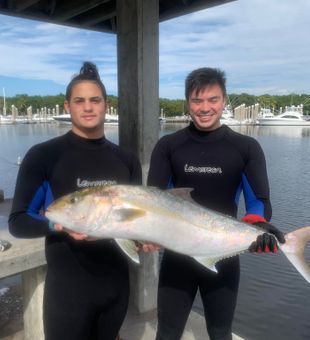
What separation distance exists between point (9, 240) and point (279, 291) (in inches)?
258

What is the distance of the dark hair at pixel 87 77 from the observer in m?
3.09

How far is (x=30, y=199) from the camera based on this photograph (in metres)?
2.94

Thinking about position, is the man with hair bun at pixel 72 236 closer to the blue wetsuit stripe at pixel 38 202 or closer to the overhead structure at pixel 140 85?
the blue wetsuit stripe at pixel 38 202

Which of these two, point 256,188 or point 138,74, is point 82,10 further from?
point 256,188

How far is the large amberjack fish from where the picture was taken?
2688mm

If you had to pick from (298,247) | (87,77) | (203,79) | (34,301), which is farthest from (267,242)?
(34,301)

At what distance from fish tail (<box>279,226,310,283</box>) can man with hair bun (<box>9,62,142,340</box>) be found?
1280mm

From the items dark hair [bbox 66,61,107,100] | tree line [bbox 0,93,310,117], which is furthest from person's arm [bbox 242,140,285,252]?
tree line [bbox 0,93,310,117]

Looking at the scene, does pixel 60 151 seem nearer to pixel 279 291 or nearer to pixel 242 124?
pixel 279 291

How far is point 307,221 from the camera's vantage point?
13477 mm

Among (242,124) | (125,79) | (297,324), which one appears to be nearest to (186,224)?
(125,79)

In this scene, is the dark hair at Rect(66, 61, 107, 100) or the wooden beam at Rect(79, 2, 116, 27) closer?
the dark hair at Rect(66, 61, 107, 100)

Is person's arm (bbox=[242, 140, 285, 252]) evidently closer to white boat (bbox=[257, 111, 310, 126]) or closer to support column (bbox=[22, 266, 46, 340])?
support column (bbox=[22, 266, 46, 340])

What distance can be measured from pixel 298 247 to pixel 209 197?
2.75ft
